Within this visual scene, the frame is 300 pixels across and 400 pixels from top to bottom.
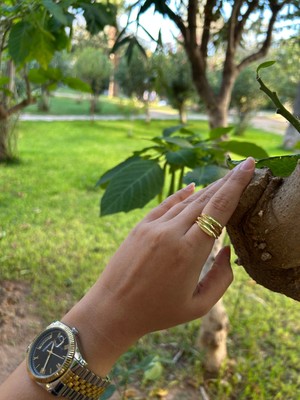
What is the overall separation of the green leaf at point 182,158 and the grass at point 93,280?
0.76m

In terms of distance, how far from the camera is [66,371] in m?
0.68

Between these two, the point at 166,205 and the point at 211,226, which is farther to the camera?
the point at 166,205

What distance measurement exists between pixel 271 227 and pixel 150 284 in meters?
0.20

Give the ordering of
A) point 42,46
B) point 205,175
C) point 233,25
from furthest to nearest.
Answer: point 233,25 → point 42,46 → point 205,175

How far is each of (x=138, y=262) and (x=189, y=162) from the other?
1.67ft

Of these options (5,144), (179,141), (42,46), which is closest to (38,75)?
(42,46)

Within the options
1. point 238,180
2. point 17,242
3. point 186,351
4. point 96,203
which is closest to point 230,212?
point 238,180

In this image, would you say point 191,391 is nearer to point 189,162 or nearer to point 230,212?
point 189,162

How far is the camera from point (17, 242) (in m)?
3.23

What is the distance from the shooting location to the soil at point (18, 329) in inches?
76.4

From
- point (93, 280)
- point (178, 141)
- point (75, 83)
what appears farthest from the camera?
point (93, 280)

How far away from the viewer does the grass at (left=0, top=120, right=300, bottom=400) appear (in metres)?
2.03

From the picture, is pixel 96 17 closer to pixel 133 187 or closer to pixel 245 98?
pixel 133 187

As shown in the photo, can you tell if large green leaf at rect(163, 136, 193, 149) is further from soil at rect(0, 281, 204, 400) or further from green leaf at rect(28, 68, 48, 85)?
soil at rect(0, 281, 204, 400)
